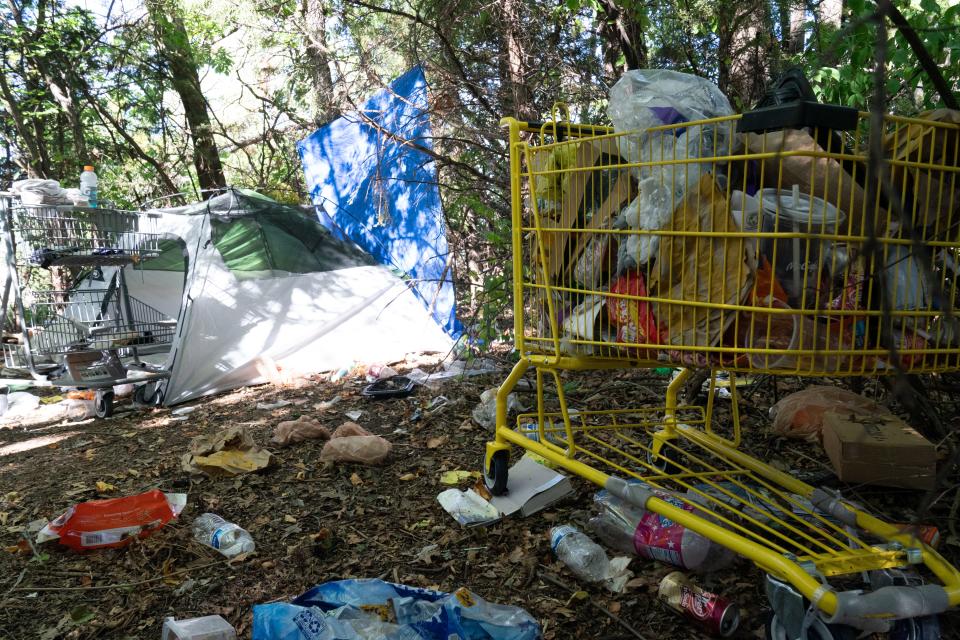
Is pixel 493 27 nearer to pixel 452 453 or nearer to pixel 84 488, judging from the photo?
pixel 452 453

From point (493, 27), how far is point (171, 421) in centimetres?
369

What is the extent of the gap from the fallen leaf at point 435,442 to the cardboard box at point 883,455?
2.01m

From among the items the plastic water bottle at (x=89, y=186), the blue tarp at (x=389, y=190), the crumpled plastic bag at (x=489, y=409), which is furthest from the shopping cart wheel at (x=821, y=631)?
Result: the plastic water bottle at (x=89, y=186)

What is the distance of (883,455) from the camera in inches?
96.9

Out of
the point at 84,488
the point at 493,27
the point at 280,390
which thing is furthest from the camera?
the point at 280,390

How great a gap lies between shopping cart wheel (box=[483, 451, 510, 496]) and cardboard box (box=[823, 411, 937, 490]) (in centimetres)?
131

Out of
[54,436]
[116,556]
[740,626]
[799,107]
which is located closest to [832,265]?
[799,107]

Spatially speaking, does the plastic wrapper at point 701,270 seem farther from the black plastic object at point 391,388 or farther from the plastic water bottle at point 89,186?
the plastic water bottle at point 89,186

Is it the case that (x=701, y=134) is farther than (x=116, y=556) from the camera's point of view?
No

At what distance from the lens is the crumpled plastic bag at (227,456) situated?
3.45m

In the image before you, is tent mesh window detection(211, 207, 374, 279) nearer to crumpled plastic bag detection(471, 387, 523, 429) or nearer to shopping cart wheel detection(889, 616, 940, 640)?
crumpled plastic bag detection(471, 387, 523, 429)

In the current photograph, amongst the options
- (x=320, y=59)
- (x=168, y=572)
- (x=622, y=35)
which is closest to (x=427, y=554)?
(x=168, y=572)

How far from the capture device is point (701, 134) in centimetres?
186

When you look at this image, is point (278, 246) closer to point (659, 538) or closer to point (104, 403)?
point (104, 403)
